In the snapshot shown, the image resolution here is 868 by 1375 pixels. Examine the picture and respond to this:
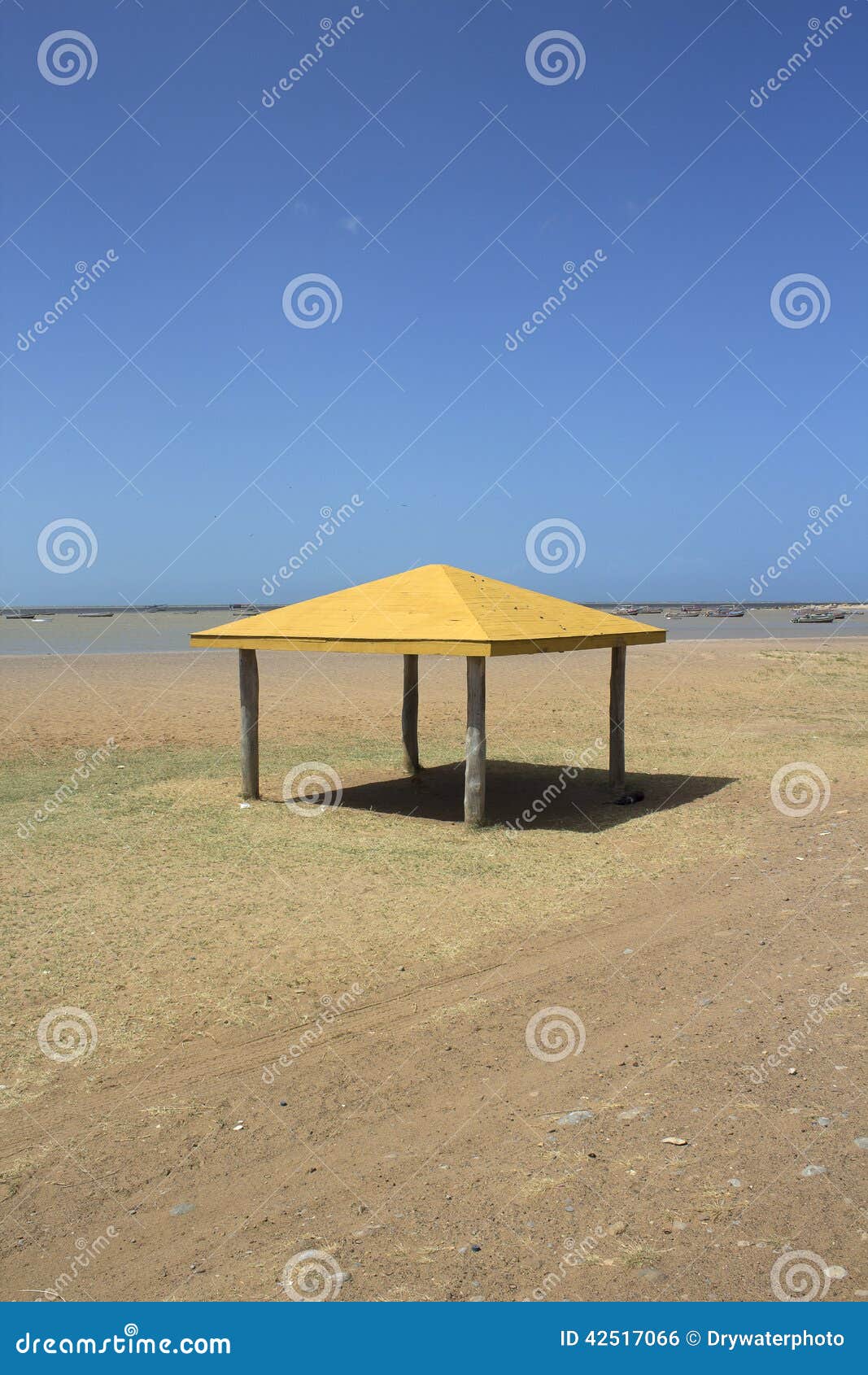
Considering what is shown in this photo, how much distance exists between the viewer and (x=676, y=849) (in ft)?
31.0

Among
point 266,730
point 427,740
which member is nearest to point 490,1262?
point 427,740

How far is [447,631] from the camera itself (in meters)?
10.4

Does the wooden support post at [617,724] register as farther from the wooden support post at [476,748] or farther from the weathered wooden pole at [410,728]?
the weathered wooden pole at [410,728]

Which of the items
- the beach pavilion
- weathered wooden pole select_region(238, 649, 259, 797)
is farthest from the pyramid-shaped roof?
weathered wooden pole select_region(238, 649, 259, 797)

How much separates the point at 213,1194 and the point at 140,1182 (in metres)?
0.35

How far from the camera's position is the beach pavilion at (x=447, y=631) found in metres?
Answer: 10.4

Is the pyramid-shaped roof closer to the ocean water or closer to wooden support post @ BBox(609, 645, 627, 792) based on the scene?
wooden support post @ BBox(609, 645, 627, 792)

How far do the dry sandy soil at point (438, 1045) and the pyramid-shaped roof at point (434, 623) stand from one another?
1.84 meters

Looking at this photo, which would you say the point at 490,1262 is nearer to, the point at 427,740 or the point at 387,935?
the point at 387,935

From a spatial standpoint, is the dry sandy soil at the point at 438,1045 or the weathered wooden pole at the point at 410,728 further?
the weathered wooden pole at the point at 410,728

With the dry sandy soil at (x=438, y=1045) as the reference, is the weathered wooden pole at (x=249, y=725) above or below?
above

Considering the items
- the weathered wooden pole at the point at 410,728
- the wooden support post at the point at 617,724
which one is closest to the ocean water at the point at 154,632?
the weathered wooden pole at the point at 410,728

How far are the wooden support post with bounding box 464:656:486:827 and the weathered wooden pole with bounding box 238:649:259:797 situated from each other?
274 cm

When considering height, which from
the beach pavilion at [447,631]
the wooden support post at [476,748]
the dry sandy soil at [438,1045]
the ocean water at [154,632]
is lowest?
the dry sandy soil at [438,1045]
